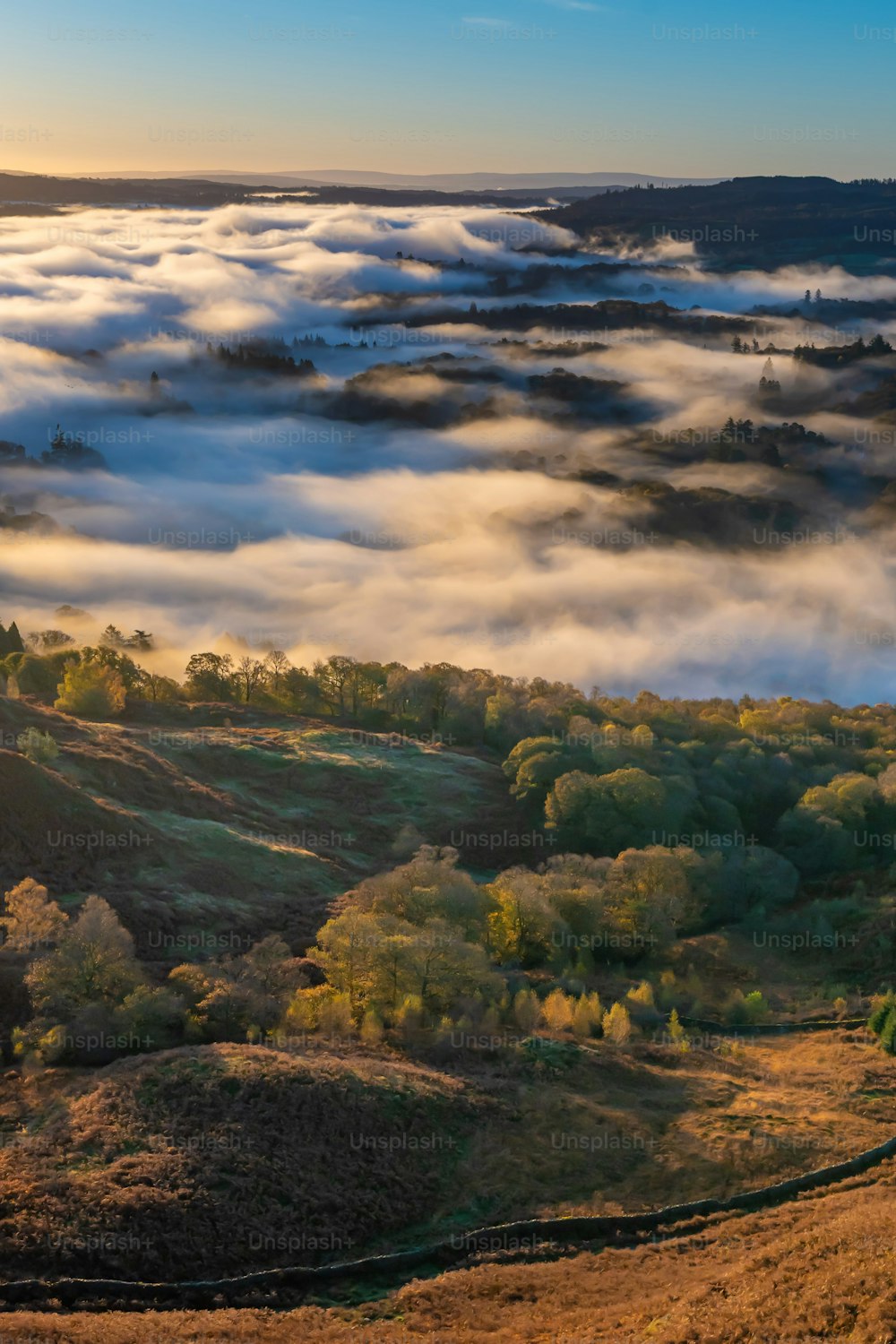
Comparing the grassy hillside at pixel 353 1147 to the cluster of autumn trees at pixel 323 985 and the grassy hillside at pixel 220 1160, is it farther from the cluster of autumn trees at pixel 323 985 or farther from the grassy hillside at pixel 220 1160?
the cluster of autumn trees at pixel 323 985

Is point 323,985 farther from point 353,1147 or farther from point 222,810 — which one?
point 222,810

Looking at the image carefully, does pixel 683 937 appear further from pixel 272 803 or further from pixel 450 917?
pixel 272 803

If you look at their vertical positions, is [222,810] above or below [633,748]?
below

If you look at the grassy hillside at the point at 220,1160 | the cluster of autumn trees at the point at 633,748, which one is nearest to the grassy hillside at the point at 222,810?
the cluster of autumn trees at the point at 633,748

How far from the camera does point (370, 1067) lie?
159 ft

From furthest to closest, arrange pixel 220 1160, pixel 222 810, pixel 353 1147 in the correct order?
pixel 222 810, pixel 353 1147, pixel 220 1160

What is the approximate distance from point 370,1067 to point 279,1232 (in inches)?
397

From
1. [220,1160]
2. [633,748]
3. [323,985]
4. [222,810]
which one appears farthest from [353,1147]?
[633,748]

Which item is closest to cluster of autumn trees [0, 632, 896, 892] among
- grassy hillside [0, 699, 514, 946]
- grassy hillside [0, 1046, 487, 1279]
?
grassy hillside [0, 699, 514, 946]

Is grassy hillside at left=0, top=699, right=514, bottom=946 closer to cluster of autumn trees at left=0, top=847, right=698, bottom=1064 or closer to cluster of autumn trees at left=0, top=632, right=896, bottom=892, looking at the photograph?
cluster of autumn trees at left=0, top=847, right=698, bottom=1064

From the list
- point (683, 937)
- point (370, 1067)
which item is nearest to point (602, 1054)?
point (370, 1067)

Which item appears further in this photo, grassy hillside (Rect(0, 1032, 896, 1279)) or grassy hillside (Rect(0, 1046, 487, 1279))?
grassy hillside (Rect(0, 1032, 896, 1279))

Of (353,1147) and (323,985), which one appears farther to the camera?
(323,985)

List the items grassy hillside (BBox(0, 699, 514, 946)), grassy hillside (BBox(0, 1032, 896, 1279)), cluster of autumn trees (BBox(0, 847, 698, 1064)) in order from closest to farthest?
grassy hillside (BBox(0, 1032, 896, 1279))
cluster of autumn trees (BBox(0, 847, 698, 1064))
grassy hillside (BBox(0, 699, 514, 946))
